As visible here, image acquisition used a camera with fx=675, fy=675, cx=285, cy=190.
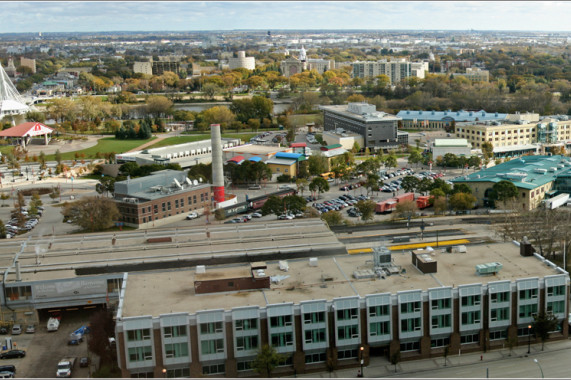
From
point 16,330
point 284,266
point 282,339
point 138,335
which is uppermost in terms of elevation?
point 284,266

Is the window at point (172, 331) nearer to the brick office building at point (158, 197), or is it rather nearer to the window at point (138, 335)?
the window at point (138, 335)

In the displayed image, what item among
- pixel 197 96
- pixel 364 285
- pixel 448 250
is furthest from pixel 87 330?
pixel 197 96

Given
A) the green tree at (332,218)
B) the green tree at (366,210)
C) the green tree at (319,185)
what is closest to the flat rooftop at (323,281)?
the green tree at (332,218)

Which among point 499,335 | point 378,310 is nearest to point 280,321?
point 378,310

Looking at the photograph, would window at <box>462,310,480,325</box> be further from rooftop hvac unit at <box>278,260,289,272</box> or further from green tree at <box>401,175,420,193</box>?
green tree at <box>401,175,420,193</box>

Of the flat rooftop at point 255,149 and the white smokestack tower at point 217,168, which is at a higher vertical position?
the white smokestack tower at point 217,168

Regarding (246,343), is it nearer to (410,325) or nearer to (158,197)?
(410,325)

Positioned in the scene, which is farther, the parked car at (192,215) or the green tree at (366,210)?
the parked car at (192,215)
